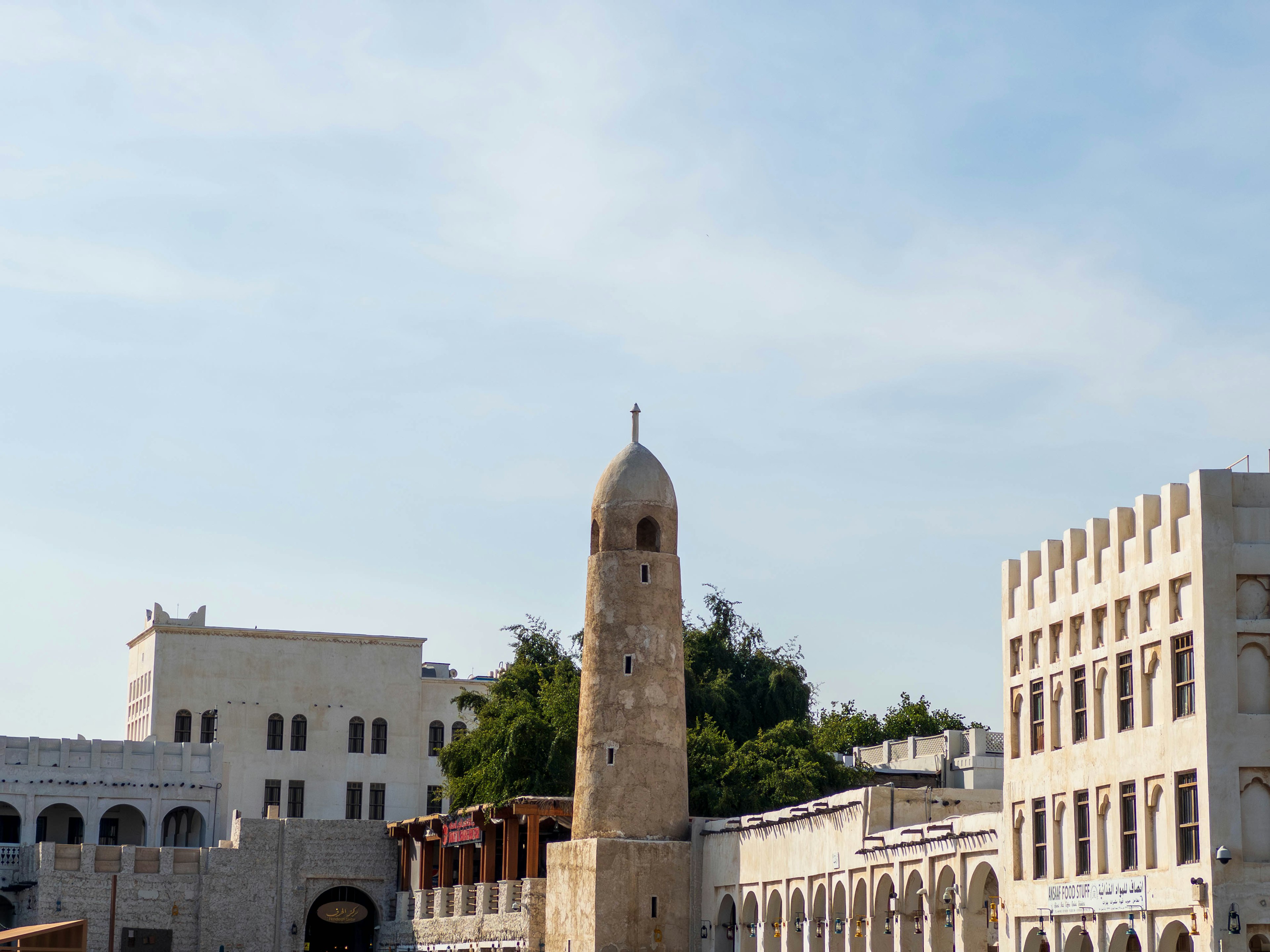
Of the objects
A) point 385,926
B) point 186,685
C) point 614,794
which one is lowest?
point 385,926

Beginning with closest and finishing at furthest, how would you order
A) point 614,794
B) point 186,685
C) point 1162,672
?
point 1162,672, point 614,794, point 186,685

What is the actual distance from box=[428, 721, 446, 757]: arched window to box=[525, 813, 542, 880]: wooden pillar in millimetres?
28489

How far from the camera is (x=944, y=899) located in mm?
39250

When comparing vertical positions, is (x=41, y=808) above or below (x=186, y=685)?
below

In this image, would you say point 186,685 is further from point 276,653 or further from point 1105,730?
point 1105,730

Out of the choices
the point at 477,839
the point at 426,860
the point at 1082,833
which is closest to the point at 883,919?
the point at 1082,833

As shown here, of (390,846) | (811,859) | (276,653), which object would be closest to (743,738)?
(390,846)

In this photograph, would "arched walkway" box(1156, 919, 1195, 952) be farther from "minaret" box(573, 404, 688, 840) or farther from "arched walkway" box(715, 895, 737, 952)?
"minaret" box(573, 404, 688, 840)

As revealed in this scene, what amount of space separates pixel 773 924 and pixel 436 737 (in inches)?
1538

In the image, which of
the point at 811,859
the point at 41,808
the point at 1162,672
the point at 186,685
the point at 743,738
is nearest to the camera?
the point at 1162,672

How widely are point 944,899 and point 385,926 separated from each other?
108 feet

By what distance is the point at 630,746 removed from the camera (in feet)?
169

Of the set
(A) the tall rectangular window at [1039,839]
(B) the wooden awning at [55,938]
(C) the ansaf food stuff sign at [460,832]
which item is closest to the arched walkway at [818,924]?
(A) the tall rectangular window at [1039,839]

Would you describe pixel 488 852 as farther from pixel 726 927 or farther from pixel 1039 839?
pixel 1039 839
